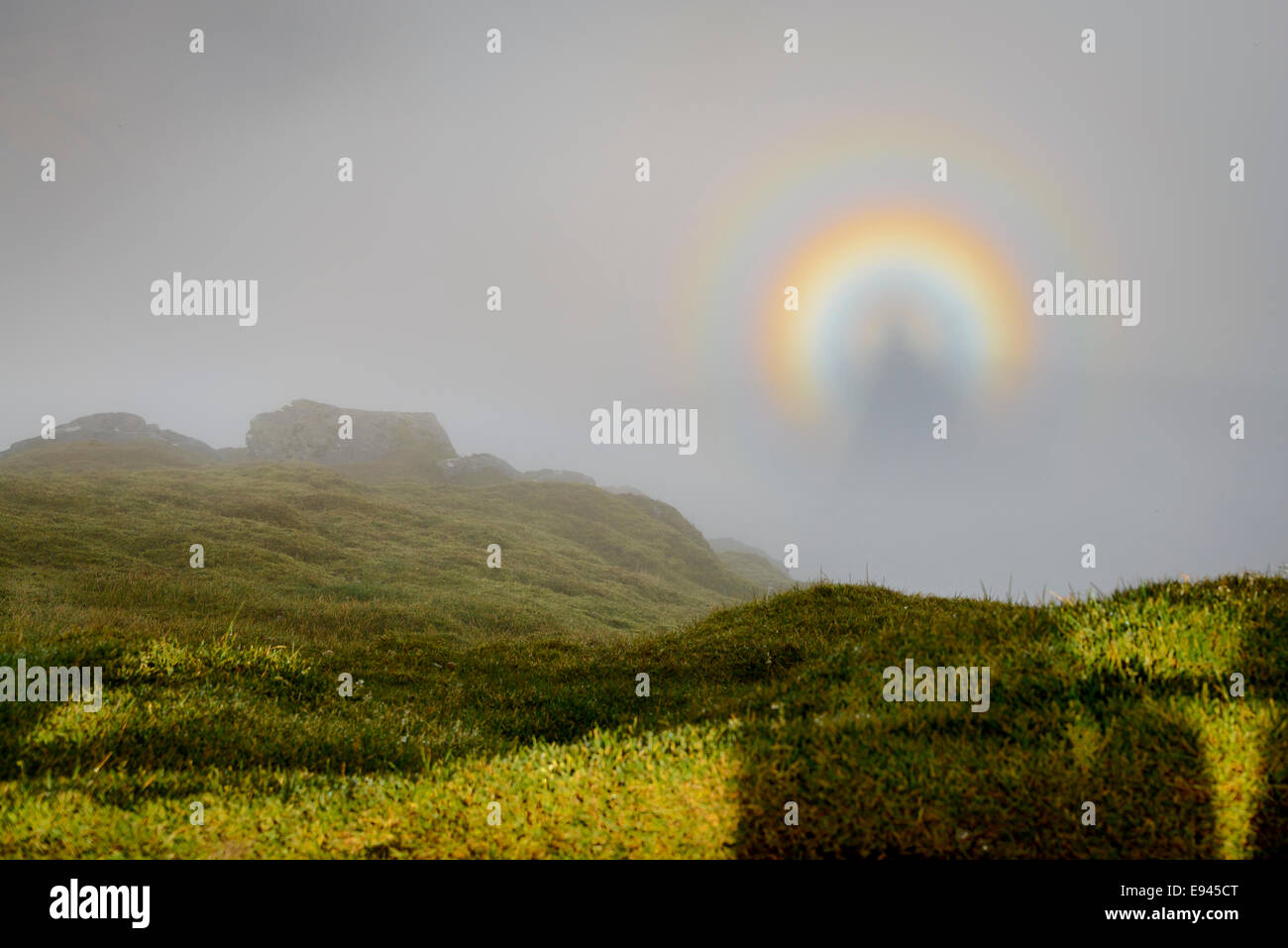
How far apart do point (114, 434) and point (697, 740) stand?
144341mm

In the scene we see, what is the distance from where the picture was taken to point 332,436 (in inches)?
4840

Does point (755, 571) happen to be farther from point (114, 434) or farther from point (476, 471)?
point (114, 434)

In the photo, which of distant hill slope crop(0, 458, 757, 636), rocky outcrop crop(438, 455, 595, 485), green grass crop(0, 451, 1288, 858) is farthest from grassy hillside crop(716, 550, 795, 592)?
green grass crop(0, 451, 1288, 858)

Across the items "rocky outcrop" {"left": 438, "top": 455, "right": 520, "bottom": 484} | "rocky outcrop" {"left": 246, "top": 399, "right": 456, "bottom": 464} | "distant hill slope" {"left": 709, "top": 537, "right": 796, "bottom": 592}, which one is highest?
"rocky outcrop" {"left": 246, "top": 399, "right": 456, "bottom": 464}

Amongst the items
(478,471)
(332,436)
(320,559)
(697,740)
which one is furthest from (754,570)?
(697,740)

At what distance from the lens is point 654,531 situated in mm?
91938

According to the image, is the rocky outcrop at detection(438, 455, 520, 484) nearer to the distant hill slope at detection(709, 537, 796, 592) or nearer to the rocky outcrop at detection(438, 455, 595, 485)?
the rocky outcrop at detection(438, 455, 595, 485)

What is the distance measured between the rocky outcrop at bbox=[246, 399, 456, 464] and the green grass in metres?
110

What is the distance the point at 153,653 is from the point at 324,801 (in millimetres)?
7745

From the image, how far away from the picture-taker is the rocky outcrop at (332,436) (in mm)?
120875

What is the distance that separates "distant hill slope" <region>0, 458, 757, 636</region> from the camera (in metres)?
25.5
